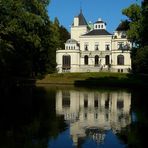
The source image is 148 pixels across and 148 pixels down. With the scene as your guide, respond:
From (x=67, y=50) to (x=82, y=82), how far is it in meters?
29.4

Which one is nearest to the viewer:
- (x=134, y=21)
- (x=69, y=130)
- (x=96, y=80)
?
(x=69, y=130)

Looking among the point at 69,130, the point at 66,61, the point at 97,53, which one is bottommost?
the point at 69,130

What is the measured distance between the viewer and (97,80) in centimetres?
6475

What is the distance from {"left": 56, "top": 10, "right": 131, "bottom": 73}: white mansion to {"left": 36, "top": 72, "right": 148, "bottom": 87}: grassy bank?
1774cm

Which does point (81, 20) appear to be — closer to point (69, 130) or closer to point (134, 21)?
point (134, 21)

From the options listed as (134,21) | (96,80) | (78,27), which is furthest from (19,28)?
(78,27)

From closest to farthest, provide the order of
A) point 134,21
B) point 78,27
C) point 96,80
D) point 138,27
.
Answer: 1. point 138,27
2. point 134,21
3. point 96,80
4. point 78,27

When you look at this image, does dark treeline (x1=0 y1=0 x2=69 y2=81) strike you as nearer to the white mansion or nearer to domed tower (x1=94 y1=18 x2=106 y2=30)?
the white mansion

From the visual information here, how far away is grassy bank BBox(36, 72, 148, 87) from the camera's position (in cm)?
6138

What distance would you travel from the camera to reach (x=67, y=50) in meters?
93.1

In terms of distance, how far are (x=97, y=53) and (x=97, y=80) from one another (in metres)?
30.0

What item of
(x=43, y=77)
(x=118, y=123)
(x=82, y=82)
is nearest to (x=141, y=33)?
(x=82, y=82)

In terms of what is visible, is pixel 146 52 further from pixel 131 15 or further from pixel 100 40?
pixel 100 40

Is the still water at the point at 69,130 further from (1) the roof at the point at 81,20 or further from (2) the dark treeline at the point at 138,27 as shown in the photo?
(1) the roof at the point at 81,20
